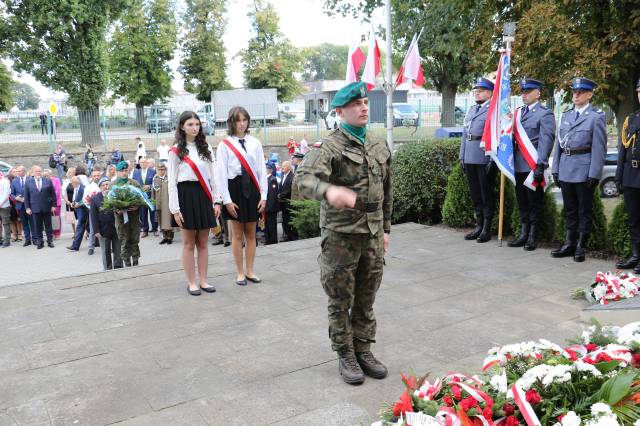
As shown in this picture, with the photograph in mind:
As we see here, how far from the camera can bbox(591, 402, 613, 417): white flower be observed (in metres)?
2.49

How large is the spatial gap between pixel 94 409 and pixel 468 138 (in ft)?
20.3

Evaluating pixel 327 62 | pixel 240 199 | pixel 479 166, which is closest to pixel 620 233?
pixel 479 166

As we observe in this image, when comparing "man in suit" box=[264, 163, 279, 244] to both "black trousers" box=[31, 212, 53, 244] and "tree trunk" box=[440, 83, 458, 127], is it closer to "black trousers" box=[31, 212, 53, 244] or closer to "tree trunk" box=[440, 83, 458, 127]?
"black trousers" box=[31, 212, 53, 244]

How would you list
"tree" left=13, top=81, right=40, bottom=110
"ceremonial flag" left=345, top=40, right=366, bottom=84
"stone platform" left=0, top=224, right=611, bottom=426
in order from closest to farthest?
"stone platform" left=0, top=224, right=611, bottom=426, "ceremonial flag" left=345, top=40, right=366, bottom=84, "tree" left=13, top=81, right=40, bottom=110

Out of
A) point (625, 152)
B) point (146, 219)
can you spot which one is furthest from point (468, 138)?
point (146, 219)

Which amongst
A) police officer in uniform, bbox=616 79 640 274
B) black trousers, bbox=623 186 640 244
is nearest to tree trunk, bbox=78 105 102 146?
police officer in uniform, bbox=616 79 640 274

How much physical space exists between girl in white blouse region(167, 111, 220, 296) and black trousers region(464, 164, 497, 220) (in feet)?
13.0

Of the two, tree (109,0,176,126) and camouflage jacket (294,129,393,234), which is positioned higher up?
tree (109,0,176,126)

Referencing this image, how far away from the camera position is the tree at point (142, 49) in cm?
3738

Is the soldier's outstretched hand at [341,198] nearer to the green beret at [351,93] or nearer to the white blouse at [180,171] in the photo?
the green beret at [351,93]

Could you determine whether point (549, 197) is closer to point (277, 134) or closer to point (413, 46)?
point (413, 46)

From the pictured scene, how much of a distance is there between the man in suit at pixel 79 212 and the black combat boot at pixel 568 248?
9.90 m

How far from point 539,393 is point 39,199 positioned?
43.3 feet

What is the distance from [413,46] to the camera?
11.2 meters
